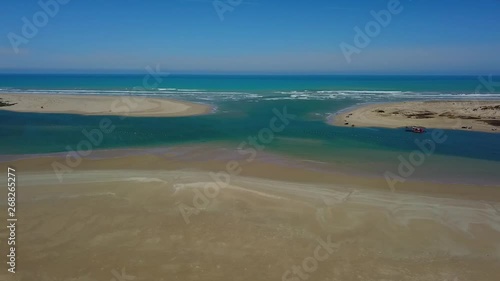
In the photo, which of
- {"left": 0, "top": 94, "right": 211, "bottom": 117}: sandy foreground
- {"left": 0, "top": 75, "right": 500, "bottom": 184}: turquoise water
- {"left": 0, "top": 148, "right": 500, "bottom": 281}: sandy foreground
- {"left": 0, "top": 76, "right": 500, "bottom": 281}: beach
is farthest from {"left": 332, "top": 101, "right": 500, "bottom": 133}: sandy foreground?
{"left": 0, "top": 148, "right": 500, "bottom": 281}: sandy foreground

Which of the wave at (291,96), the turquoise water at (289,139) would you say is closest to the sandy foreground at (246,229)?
the turquoise water at (289,139)

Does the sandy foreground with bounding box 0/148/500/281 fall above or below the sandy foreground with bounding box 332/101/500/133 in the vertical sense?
below

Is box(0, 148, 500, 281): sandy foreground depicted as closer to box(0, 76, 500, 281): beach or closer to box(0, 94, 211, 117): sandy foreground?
box(0, 76, 500, 281): beach

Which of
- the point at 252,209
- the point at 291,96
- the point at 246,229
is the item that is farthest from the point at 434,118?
the point at 291,96

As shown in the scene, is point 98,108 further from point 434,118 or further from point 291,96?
point 434,118

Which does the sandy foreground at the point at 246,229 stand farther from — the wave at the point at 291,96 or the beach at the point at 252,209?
the wave at the point at 291,96

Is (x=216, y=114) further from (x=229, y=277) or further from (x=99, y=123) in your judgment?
(x=229, y=277)
